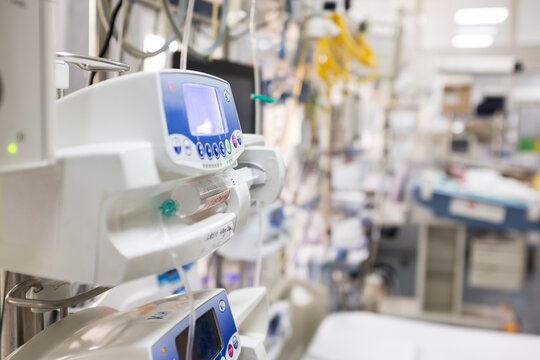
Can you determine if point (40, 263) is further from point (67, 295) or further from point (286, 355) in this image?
point (286, 355)

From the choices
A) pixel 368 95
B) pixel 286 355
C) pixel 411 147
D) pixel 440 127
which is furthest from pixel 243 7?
pixel 440 127

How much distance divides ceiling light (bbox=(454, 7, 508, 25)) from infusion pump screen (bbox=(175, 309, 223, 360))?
450cm

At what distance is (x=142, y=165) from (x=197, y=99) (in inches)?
6.4

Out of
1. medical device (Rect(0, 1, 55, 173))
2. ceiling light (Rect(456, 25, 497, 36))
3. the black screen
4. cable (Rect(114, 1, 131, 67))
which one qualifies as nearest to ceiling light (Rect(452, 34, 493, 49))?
ceiling light (Rect(456, 25, 497, 36))

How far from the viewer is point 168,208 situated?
0.68 meters

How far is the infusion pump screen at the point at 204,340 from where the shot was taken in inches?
29.6

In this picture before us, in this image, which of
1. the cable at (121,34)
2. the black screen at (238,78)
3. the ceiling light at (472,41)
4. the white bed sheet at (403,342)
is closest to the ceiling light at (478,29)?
the ceiling light at (472,41)

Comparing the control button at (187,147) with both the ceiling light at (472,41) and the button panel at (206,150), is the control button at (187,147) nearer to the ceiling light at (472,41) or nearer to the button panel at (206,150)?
the button panel at (206,150)

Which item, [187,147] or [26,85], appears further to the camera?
[187,147]

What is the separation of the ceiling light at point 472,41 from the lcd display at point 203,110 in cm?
469

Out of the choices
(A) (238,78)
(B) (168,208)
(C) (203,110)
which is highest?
(A) (238,78)

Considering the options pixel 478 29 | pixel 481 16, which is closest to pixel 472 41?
pixel 478 29

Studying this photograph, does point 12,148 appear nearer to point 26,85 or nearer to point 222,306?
point 26,85

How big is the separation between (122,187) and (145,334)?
0.26 metres
